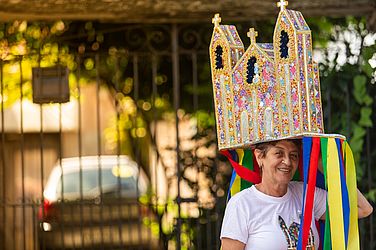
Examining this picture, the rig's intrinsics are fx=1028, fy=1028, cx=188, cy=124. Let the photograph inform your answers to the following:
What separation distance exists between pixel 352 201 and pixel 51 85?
339 cm

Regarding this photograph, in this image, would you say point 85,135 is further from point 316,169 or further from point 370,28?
point 316,169

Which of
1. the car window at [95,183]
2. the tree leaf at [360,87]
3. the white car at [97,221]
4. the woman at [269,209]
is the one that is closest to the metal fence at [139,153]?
the white car at [97,221]

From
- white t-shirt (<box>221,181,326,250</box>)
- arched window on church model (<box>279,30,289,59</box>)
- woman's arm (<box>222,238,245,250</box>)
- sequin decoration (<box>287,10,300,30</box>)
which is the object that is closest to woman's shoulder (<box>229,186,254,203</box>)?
white t-shirt (<box>221,181,326,250</box>)

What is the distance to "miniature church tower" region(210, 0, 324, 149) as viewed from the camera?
490 centimetres

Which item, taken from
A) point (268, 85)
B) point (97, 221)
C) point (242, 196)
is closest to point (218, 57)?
point (268, 85)

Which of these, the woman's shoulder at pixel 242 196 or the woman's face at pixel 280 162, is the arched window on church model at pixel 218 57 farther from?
the woman's shoulder at pixel 242 196

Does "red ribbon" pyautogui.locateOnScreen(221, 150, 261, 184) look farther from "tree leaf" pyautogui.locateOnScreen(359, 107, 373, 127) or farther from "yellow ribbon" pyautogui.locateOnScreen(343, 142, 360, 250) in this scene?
"tree leaf" pyautogui.locateOnScreen(359, 107, 373, 127)

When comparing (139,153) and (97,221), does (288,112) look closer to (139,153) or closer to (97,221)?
(139,153)

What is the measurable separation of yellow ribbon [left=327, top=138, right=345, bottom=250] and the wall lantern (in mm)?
3294

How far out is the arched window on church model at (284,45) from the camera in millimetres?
4945

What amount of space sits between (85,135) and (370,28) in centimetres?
1394

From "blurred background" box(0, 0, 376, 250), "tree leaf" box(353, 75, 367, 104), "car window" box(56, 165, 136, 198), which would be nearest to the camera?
"blurred background" box(0, 0, 376, 250)

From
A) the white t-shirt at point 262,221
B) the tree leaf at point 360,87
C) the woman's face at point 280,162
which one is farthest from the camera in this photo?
the tree leaf at point 360,87

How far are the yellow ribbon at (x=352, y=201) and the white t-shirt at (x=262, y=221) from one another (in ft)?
0.58
